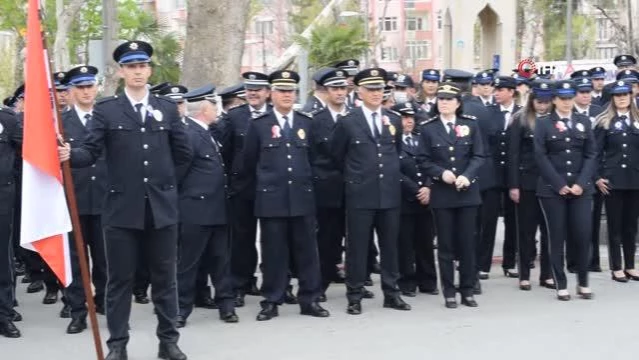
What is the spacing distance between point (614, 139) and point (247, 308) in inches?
161

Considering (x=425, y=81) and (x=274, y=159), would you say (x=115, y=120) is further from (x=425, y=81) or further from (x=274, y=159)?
(x=425, y=81)

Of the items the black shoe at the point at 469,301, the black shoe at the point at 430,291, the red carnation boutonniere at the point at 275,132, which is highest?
the red carnation boutonniere at the point at 275,132

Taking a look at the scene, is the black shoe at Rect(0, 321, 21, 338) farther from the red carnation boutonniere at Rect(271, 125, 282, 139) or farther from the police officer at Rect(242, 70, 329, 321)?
Answer: the red carnation boutonniere at Rect(271, 125, 282, 139)

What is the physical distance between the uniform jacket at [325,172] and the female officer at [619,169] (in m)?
2.73

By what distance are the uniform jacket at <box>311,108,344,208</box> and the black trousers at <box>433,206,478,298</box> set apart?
1005mm

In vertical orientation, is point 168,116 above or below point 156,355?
above

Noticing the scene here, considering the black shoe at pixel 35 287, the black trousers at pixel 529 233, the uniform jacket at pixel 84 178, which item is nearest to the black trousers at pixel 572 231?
the black trousers at pixel 529 233

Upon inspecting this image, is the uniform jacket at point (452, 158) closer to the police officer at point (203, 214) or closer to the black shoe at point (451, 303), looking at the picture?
the black shoe at point (451, 303)

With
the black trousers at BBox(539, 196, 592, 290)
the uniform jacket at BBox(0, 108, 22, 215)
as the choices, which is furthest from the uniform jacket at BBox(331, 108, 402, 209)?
the uniform jacket at BBox(0, 108, 22, 215)

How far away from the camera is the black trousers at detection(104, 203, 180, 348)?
7785mm

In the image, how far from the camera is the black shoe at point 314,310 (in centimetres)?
952

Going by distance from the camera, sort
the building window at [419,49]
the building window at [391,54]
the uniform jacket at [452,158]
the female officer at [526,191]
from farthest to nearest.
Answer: the building window at [419,49]
the building window at [391,54]
the female officer at [526,191]
the uniform jacket at [452,158]

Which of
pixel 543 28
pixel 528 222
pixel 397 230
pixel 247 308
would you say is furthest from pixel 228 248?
pixel 543 28

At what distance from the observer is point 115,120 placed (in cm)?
771
